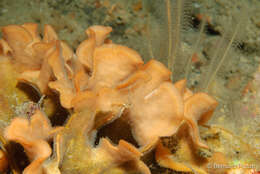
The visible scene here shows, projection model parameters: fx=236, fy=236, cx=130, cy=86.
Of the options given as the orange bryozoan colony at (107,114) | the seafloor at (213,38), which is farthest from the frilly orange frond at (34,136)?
the seafloor at (213,38)

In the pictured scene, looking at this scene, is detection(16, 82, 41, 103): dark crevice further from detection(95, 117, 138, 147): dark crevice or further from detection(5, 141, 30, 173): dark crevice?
detection(95, 117, 138, 147): dark crevice

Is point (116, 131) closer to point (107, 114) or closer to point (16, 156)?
point (107, 114)

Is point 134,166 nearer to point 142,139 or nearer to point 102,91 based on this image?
point 142,139

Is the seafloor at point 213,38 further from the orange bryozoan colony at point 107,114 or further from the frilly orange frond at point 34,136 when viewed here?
the frilly orange frond at point 34,136

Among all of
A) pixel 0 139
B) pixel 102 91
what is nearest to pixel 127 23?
pixel 102 91

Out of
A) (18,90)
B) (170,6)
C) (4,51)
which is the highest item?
(170,6)

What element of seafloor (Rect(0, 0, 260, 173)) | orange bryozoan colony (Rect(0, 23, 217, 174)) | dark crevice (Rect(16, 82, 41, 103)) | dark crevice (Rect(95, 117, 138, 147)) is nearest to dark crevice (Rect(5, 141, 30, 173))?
orange bryozoan colony (Rect(0, 23, 217, 174))

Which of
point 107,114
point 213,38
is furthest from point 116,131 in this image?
point 213,38
